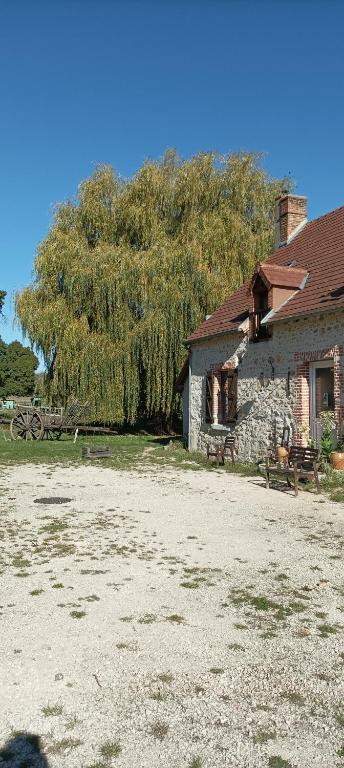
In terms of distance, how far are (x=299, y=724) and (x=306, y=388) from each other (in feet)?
31.8

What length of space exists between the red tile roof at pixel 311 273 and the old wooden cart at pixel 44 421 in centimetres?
559

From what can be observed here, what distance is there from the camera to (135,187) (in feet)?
70.3

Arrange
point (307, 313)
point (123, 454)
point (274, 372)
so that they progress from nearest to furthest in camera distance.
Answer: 1. point (307, 313)
2. point (274, 372)
3. point (123, 454)

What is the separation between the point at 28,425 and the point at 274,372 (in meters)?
10.4

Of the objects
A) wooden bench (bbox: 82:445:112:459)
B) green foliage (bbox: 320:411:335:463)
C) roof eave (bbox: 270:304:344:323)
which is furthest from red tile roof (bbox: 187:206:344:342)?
wooden bench (bbox: 82:445:112:459)

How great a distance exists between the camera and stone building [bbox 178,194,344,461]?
11695 millimetres

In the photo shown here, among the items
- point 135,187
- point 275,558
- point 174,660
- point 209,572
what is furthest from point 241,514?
point 135,187

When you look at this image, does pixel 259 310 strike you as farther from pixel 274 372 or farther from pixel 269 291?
pixel 274 372

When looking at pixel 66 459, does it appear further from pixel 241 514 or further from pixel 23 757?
pixel 23 757

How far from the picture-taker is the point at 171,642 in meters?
3.70

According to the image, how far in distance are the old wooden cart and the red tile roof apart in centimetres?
559

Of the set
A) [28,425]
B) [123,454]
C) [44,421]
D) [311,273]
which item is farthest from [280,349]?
[28,425]

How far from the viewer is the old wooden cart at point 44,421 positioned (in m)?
19.6

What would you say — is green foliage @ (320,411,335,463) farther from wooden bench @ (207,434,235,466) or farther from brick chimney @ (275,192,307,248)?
brick chimney @ (275,192,307,248)
